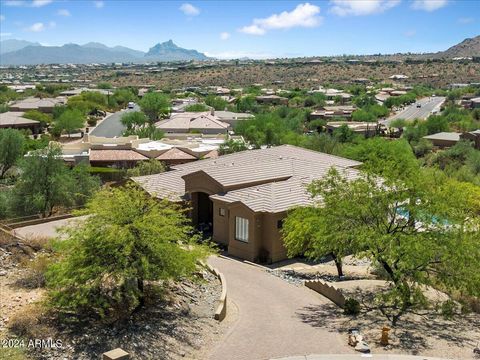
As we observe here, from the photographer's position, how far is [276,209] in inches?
1183

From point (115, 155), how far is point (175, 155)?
6616 mm

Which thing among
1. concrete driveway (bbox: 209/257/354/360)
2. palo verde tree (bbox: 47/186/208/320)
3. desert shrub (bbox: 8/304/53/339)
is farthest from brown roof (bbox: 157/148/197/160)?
desert shrub (bbox: 8/304/53/339)

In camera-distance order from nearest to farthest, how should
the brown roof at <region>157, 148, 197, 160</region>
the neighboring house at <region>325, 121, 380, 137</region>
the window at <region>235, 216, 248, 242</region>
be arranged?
the window at <region>235, 216, 248, 242</region> → the brown roof at <region>157, 148, 197, 160</region> → the neighboring house at <region>325, 121, 380, 137</region>

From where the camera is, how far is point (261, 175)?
116ft

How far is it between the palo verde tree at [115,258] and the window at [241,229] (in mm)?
10026

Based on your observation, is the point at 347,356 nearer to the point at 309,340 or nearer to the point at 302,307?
the point at 309,340

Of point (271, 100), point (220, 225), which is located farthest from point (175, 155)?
point (271, 100)

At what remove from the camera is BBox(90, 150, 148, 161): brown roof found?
195ft

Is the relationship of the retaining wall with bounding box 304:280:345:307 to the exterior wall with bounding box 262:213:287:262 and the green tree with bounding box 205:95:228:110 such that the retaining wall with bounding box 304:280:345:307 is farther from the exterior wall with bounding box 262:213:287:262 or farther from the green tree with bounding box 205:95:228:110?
the green tree with bounding box 205:95:228:110

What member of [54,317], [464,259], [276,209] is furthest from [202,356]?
[276,209]

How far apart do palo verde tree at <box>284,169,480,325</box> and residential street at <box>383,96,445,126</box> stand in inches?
3306

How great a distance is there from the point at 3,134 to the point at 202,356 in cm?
4404

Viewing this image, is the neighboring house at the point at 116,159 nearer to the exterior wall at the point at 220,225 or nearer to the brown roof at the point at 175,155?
the brown roof at the point at 175,155

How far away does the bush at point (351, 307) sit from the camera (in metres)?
22.0
